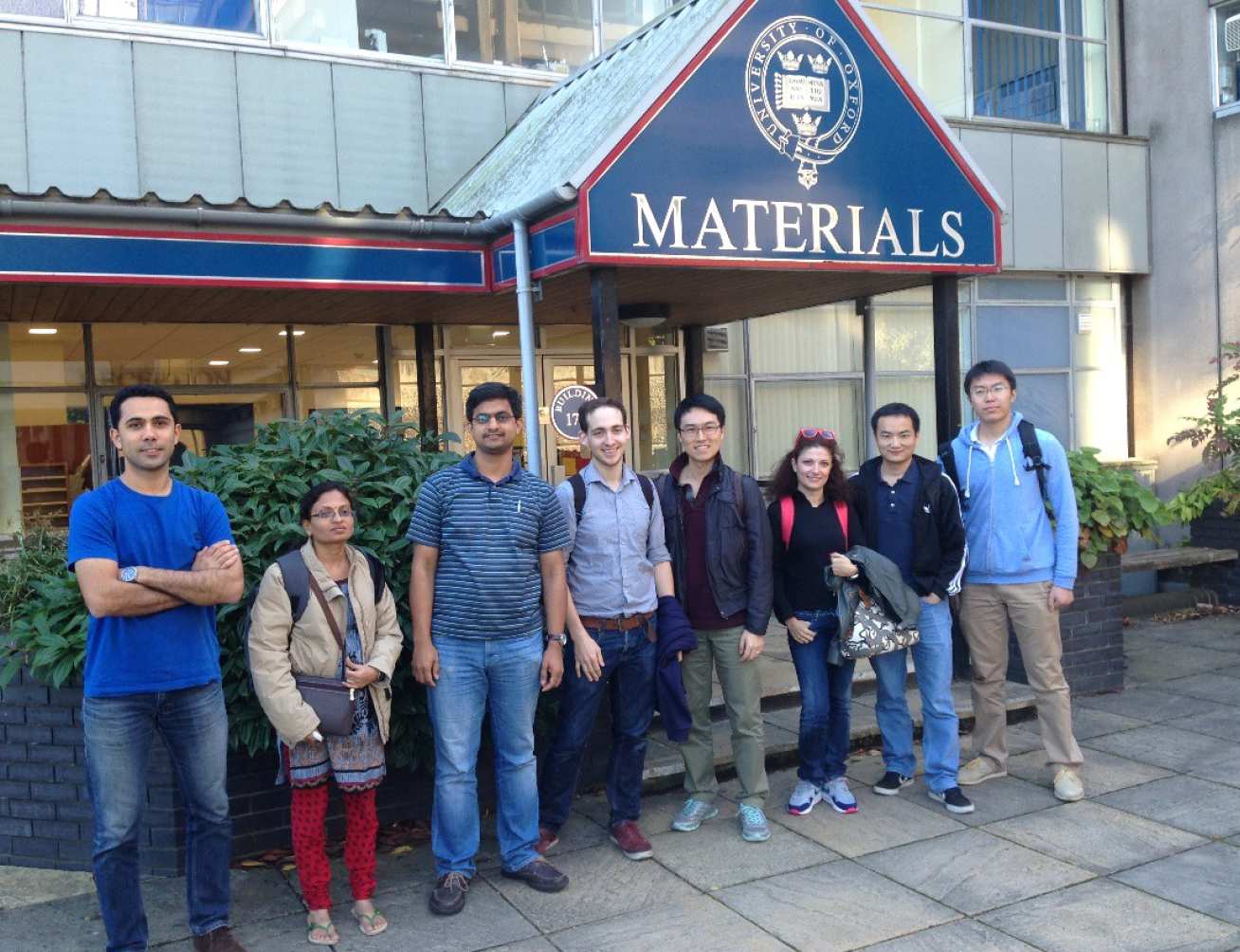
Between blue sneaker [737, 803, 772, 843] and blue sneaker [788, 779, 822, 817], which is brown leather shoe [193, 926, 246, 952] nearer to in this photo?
blue sneaker [737, 803, 772, 843]

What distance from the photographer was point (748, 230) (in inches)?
253

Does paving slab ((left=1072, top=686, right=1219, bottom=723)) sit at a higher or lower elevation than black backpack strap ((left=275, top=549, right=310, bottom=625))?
lower

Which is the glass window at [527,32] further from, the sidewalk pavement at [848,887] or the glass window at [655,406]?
the sidewalk pavement at [848,887]

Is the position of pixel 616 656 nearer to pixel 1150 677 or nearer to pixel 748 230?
pixel 748 230

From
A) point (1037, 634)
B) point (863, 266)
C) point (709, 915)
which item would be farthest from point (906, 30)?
point (709, 915)

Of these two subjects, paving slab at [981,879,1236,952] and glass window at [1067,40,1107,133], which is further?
glass window at [1067,40,1107,133]

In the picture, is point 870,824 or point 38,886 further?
point 870,824

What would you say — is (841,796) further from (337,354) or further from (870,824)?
(337,354)

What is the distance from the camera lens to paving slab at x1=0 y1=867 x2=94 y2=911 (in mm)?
4430

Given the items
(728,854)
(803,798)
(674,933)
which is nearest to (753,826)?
(728,854)

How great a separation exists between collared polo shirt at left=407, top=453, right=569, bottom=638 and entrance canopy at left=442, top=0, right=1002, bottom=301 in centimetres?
216

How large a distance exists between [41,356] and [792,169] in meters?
5.61

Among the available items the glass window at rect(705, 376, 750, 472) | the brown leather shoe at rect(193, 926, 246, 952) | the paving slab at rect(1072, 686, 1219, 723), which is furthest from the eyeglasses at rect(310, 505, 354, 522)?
the glass window at rect(705, 376, 750, 472)

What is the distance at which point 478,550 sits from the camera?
13.5 feet
